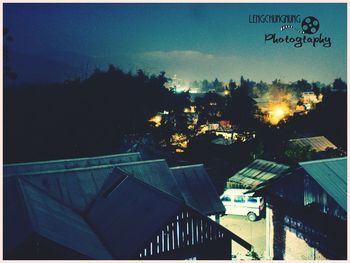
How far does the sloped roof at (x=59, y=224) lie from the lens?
9.99 metres

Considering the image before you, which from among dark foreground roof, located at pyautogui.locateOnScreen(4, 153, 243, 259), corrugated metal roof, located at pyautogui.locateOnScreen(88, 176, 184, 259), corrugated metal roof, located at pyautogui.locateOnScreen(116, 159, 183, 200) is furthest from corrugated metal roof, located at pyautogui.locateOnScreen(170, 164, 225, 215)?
corrugated metal roof, located at pyautogui.locateOnScreen(88, 176, 184, 259)

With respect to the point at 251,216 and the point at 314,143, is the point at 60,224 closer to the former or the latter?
the point at 251,216

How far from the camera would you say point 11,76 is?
34.5ft

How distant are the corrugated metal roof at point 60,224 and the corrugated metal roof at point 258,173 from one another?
432 inches

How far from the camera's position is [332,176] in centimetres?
1298

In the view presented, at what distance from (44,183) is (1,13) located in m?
7.27

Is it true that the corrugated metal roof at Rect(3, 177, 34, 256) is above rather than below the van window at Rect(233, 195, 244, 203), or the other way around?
above

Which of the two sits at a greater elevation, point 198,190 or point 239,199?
point 198,190

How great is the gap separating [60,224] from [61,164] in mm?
6261

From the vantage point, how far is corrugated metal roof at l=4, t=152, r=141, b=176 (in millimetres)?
15497

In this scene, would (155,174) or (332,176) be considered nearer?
(332,176)

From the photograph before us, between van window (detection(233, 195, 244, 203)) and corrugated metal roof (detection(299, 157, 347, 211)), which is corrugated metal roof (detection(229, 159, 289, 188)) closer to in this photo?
van window (detection(233, 195, 244, 203))

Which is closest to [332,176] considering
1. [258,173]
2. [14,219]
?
[258,173]

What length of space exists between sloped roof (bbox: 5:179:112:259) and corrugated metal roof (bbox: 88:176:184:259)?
437 millimetres
